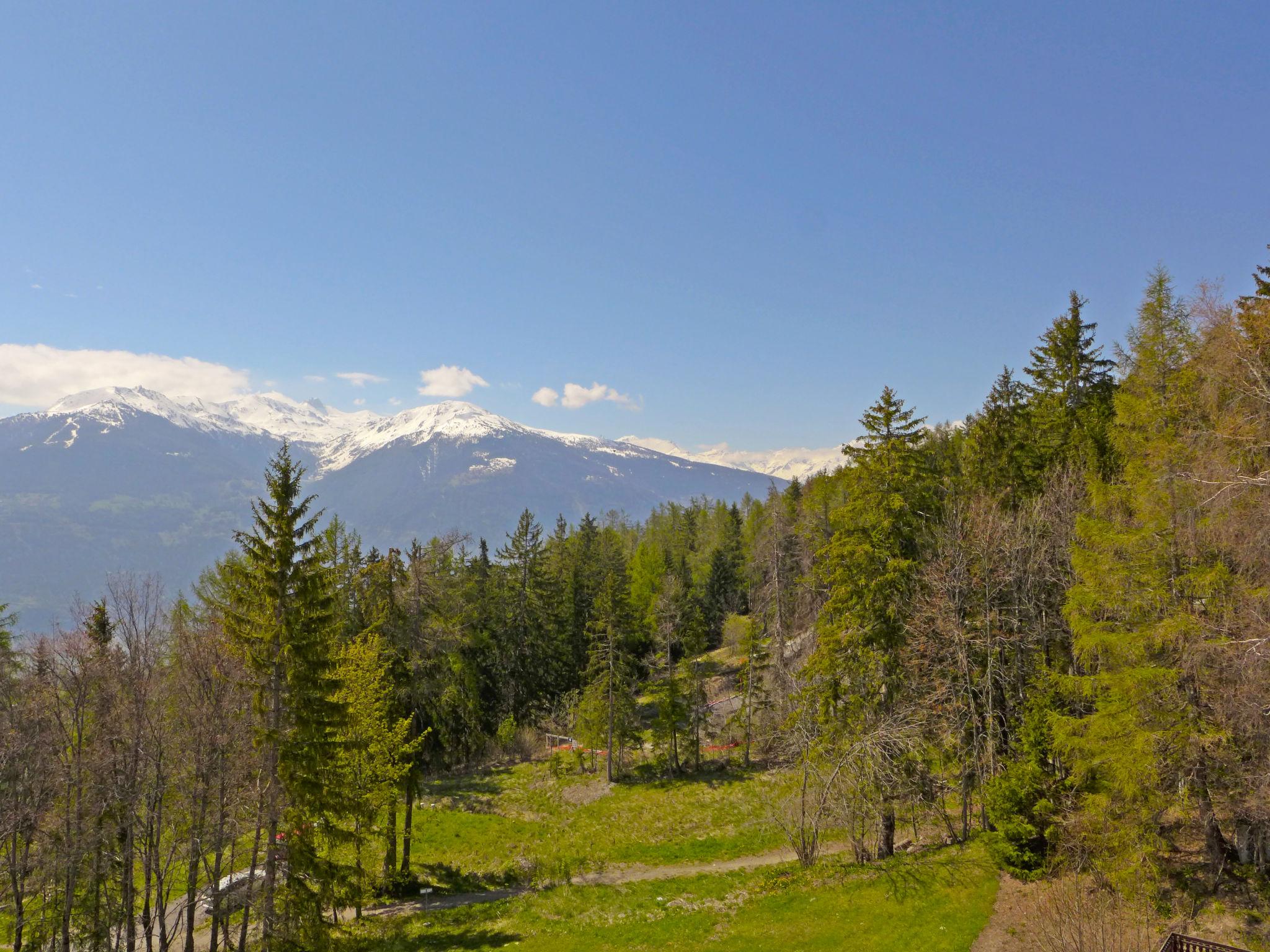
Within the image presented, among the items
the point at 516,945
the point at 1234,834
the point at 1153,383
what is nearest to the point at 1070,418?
the point at 1153,383

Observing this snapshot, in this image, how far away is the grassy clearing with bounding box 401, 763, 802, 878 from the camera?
97.2ft

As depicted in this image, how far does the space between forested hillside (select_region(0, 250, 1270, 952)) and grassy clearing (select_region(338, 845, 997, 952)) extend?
1661 millimetres

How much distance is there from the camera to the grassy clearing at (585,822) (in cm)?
2962

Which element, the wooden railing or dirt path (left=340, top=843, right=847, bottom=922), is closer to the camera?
the wooden railing

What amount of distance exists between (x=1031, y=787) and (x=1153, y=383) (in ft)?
Answer: 40.0

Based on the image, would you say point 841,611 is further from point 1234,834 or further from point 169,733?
point 169,733

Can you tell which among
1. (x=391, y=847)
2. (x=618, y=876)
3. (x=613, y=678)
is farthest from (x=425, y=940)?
(x=613, y=678)

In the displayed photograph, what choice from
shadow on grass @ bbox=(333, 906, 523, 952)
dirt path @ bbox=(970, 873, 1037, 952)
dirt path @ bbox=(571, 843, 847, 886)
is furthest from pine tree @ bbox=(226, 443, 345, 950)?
dirt path @ bbox=(970, 873, 1037, 952)

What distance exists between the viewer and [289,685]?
19016 millimetres

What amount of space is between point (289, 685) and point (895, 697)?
64.8 feet

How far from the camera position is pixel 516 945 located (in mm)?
21250

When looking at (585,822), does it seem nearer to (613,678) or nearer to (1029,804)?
(613,678)

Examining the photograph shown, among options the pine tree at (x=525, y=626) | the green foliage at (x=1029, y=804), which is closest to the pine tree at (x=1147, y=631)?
the green foliage at (x=1029, y=804)

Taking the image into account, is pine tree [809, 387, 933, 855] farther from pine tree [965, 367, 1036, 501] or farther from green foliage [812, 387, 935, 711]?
pine tree [965, 367, 1036, 501]
